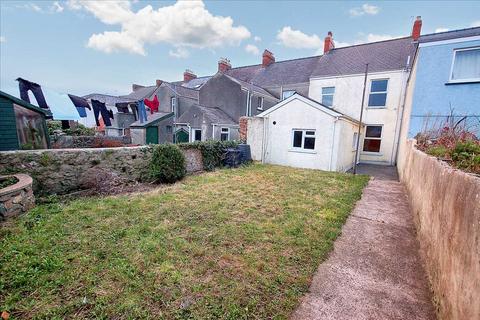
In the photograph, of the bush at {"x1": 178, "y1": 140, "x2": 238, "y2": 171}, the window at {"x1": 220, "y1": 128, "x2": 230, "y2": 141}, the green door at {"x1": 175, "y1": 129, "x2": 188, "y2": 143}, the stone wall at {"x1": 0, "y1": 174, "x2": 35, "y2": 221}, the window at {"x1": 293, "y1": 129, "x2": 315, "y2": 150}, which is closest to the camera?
the stone wall at {"x1": 0, "y1": 174, "x2": 35, "y2": 221}

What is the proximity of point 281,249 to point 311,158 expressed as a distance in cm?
851

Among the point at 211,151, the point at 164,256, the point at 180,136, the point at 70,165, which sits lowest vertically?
the point at 164,256

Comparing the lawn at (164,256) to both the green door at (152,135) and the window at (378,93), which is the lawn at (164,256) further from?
the green door at (152,135)

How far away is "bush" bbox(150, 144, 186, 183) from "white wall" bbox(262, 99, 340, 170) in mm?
6154

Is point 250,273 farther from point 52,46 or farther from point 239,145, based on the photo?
point 52,46

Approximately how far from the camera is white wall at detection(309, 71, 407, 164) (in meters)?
13.8

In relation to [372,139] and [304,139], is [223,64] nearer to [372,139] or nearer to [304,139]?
[304,139]

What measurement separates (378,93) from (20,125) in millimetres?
18774

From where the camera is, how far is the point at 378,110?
14.4 m

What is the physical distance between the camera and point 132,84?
34.5m

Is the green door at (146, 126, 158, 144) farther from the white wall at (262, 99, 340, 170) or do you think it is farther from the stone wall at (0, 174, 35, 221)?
the stone wall at (0, 174, 35, 221)

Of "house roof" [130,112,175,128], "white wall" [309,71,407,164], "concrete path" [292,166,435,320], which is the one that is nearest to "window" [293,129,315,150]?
"white wall" [309,71,407,164]

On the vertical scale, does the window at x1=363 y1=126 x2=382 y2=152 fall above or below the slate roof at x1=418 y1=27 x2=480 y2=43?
below

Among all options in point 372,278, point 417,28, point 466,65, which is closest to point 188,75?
point 417,28
